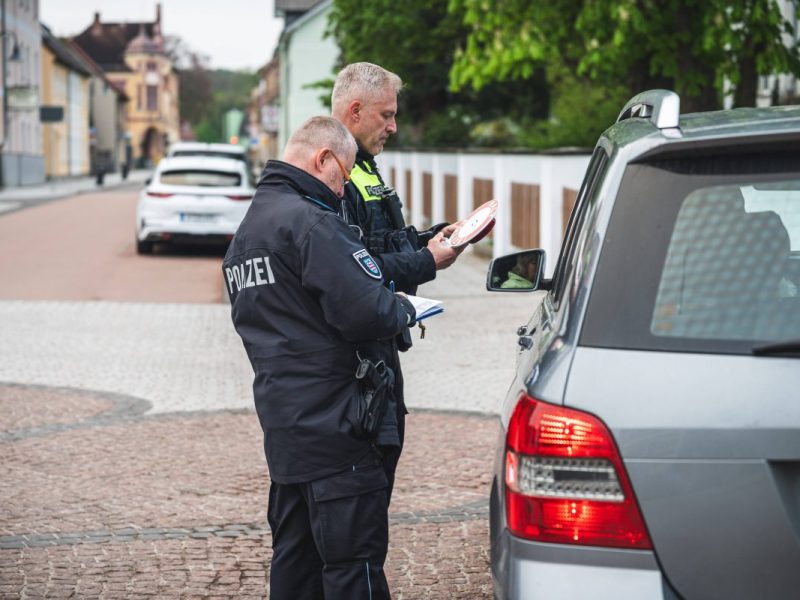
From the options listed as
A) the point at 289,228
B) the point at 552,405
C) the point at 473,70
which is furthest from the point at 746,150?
the point at 473,70

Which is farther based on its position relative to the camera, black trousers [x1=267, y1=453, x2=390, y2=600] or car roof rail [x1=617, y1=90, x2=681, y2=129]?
black trousers [x1=267, y1=453, x2=390, y2=600]

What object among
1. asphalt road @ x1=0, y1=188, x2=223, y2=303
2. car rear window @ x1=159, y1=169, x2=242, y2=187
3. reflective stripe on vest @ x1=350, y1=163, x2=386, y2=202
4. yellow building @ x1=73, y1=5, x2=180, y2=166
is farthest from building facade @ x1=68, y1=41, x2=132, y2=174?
reflective stripe on vest @ x1=350, y1=163, x2=386, y2=202

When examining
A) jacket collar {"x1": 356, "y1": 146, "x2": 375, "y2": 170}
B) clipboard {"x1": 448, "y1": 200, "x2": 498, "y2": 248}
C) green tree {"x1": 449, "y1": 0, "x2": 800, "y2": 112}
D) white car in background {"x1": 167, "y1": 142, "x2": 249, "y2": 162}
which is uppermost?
green tree {"x1": 449, "y1": 0, "x2": 800, "y2": 112}

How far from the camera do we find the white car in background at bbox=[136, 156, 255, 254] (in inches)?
874

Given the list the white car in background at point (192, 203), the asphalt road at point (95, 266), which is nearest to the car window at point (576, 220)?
the asphalt road at point (95, 266)

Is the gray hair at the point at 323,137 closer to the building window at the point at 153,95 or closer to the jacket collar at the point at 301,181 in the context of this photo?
the jacket collar at the point at 301,181

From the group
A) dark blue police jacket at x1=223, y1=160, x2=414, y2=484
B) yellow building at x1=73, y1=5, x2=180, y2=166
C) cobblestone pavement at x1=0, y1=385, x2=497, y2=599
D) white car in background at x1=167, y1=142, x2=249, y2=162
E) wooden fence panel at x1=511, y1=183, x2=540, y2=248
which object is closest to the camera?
dark blue police jacket at x1=223, y1=160, x2=414, y2=484

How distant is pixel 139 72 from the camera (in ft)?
435

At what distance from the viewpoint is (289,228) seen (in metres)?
3.81

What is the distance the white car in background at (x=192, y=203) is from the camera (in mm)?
22188

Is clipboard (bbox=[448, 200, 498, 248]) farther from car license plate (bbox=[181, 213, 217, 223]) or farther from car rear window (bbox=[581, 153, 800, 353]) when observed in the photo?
car license plate (bbox=[181, 213, 217, 223])

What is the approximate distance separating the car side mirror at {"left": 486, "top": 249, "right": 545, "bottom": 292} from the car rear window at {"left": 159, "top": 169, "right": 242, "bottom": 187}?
18440 mm

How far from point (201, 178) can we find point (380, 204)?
1844cm

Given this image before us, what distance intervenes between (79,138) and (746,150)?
8871 centimetres
